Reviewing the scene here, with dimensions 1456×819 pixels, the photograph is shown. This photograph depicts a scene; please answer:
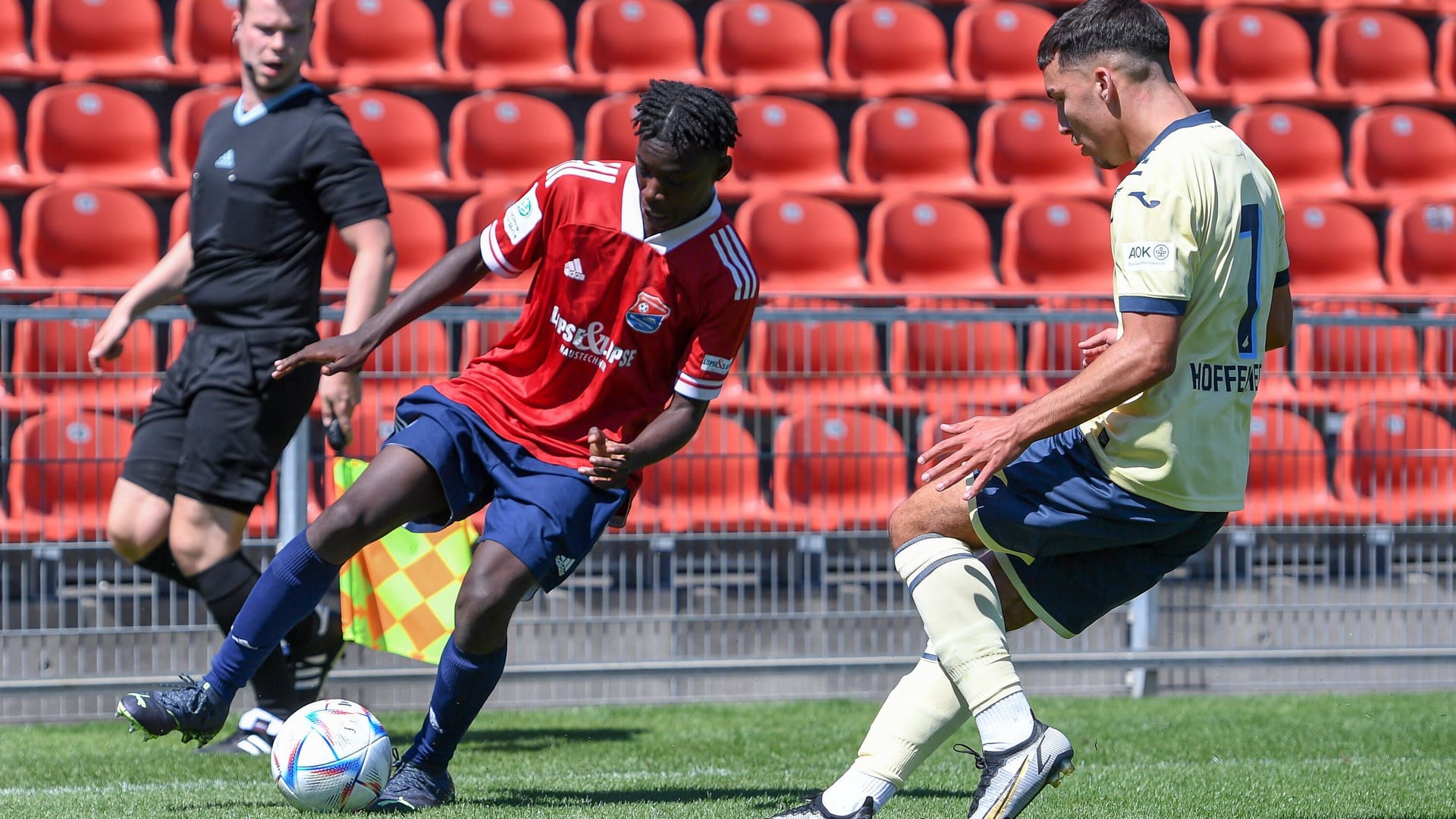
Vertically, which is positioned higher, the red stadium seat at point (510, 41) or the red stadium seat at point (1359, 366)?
the red stadium seat at point (510, 41)

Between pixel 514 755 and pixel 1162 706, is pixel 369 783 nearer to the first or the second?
pixel 514 755

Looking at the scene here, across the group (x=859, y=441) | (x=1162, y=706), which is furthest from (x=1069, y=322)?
(x=1162, y=706)

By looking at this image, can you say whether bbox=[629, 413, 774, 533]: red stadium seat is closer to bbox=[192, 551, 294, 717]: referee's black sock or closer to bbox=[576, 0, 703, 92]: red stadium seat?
bbox=[192, 551, 294, 717]: referee's black sock

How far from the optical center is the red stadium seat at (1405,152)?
9.66 m

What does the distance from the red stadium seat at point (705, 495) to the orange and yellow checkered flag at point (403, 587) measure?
0.98m

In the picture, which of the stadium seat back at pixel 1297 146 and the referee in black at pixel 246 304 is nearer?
the referee in black at pixel 246 304

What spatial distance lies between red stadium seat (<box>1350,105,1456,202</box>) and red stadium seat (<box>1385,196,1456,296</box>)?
455 millimetres

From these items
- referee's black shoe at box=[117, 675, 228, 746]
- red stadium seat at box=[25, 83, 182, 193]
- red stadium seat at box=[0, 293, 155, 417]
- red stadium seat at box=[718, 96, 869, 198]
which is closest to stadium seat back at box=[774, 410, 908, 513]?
red stadium seat at box=[0, 293, 155, 417]

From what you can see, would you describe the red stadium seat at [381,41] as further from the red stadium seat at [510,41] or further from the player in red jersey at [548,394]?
the player in red jersey at [548,394]

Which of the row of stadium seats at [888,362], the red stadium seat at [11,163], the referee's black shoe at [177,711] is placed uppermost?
the red stadium seat at [11,163]

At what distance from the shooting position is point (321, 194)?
430 centimetres

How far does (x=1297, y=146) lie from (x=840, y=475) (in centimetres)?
521

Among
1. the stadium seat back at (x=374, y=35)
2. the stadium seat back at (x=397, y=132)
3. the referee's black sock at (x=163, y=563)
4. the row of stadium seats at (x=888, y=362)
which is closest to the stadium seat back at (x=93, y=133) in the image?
the stadium seat back at (x=397, y=132)

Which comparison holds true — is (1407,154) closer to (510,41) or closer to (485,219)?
(510,41)
